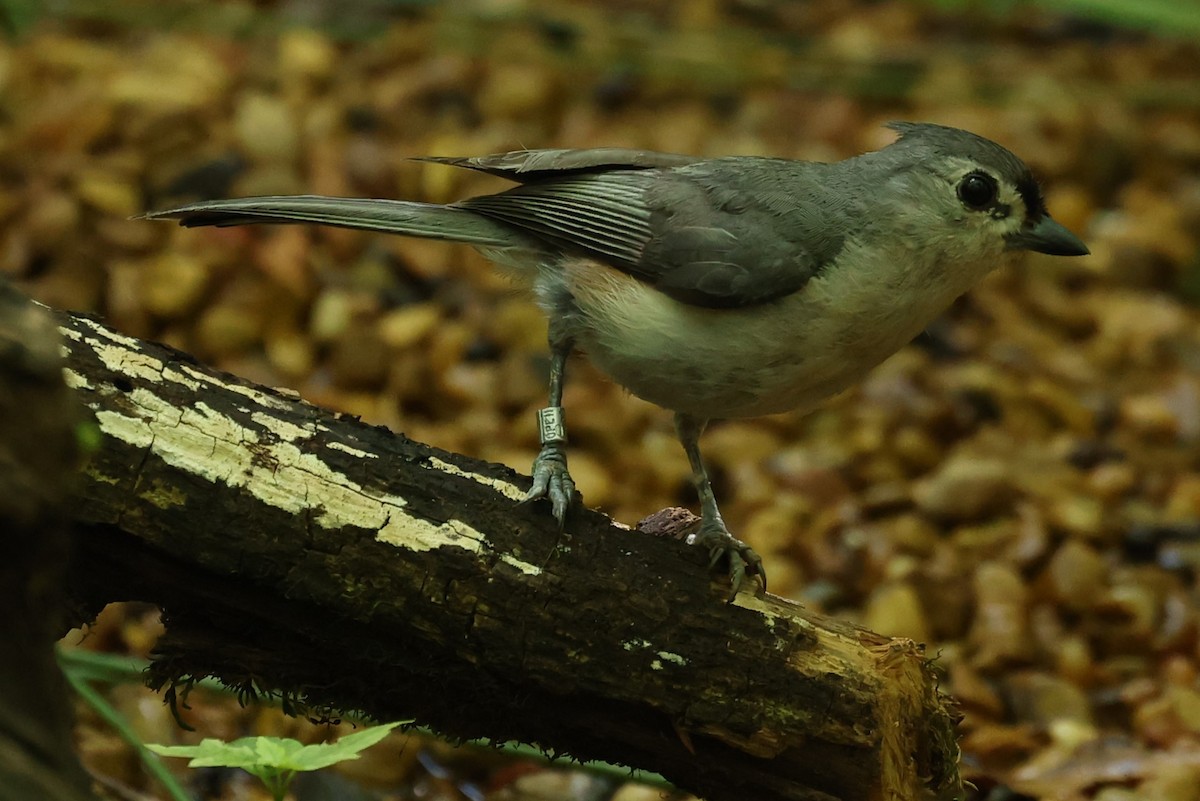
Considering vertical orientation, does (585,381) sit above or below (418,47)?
below

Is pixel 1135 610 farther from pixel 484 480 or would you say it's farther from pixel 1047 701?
pixel 484 480

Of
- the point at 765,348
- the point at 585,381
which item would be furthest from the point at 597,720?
the point at 585,381

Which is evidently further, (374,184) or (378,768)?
(374,184)

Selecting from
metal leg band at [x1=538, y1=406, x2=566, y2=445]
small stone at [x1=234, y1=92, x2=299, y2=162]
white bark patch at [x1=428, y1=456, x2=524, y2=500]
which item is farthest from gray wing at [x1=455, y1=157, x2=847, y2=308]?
small stone at [x1=234, y1=92, x2=299, y2=162]

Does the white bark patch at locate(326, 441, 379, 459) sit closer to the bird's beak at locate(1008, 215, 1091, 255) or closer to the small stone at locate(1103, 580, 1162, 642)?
the bird's beak at locate(1008, 215, 1091, 255)

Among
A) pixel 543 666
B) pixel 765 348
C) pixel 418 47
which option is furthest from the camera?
pixel 418 47

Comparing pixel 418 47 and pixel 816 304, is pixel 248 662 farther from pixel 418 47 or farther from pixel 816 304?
pixel 418 47

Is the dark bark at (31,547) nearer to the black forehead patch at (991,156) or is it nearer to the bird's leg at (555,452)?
the bird's leg at (555,452)
